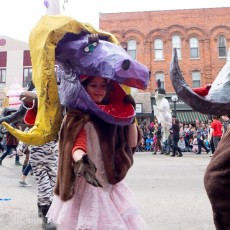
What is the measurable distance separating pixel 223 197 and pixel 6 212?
418 cm

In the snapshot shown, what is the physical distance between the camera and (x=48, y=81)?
2.41m

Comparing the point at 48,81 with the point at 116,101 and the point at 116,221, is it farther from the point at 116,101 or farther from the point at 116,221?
the point at 116,221

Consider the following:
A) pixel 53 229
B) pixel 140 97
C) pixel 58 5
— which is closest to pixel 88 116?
pixel 53 229

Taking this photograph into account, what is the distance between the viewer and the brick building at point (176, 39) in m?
25.4

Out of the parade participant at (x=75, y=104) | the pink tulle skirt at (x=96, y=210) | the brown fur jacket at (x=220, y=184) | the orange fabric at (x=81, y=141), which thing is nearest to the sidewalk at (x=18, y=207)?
the pink tulle skirt at (x=96, y=210)

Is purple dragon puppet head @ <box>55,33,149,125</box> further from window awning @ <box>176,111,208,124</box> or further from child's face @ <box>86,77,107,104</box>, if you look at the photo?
window awning @ <box>176,111,208,124</box>

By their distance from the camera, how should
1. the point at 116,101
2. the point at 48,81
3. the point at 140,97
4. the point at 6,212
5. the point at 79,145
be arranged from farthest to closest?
the point at 140,97, the point at 6,212, the point at 116,101, the point at 48,81, the point at 79,145

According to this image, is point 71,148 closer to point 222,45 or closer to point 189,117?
point 189,117

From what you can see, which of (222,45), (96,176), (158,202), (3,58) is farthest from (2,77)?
(96,176)

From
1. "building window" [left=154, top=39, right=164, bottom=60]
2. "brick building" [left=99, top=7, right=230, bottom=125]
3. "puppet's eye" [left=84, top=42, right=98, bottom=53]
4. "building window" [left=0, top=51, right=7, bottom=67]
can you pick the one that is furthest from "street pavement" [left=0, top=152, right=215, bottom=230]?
"building window" [left=0, top=51, right=7, bottom=67]

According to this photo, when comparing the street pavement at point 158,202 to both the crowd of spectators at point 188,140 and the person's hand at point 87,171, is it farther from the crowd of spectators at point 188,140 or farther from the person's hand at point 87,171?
the crowd of spectators at point 188,140

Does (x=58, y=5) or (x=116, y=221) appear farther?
(x=58, y=5)

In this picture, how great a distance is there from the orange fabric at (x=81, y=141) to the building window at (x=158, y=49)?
24196 mm

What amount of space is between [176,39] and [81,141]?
24.9 m
